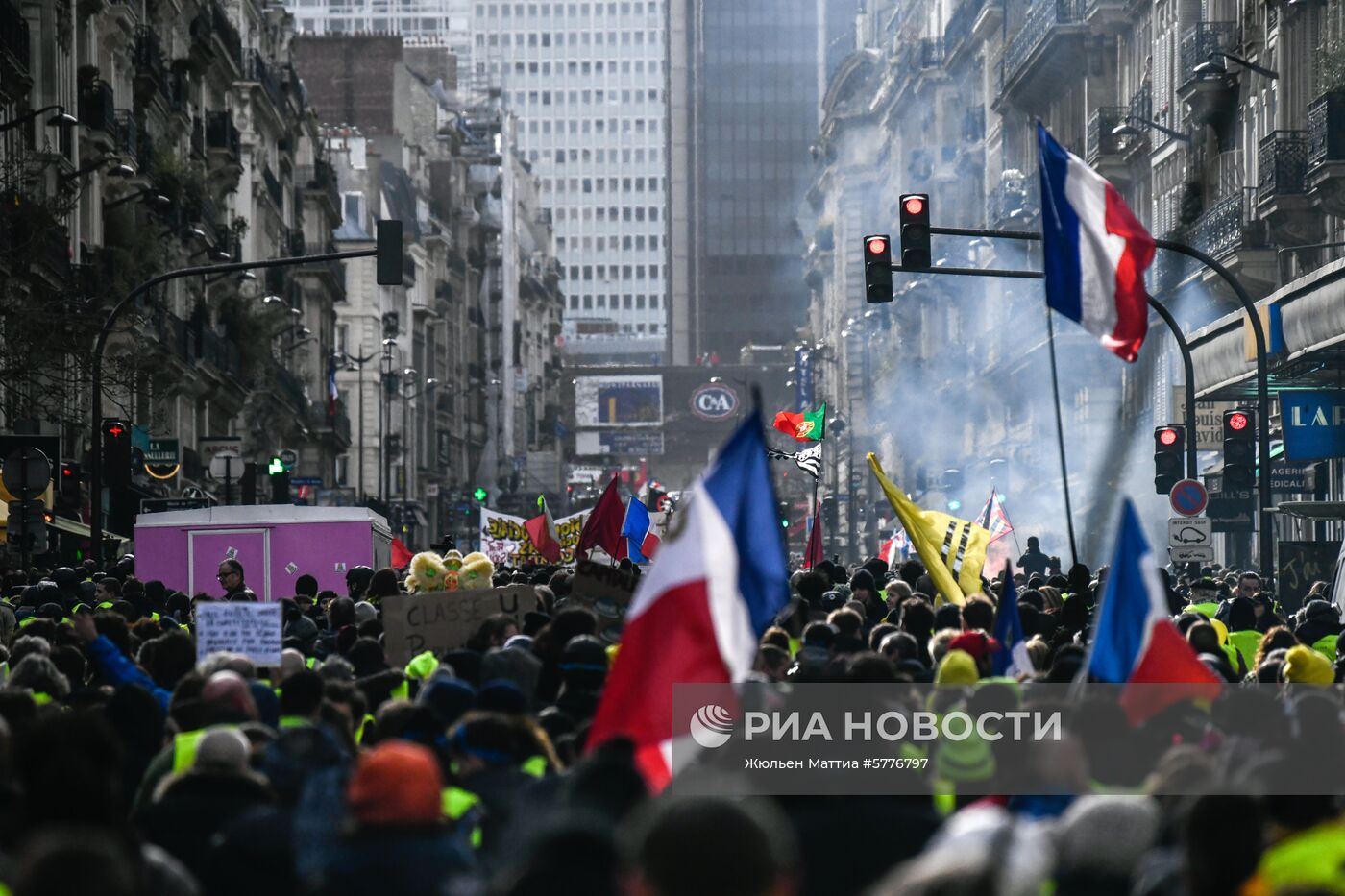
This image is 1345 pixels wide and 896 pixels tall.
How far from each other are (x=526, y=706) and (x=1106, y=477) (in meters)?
47.6

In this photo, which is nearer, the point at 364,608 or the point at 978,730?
the point at 978,730

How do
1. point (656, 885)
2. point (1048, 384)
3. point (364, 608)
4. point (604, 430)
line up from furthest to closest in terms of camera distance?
1. point (604, 430)
2. point (1048, 384)
3. point (364, 608)
4. point (656, 885)

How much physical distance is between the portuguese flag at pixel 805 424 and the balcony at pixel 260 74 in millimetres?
21774

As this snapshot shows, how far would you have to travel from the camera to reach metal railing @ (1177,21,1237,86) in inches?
1736

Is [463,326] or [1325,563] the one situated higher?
[463,326]

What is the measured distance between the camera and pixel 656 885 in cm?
475

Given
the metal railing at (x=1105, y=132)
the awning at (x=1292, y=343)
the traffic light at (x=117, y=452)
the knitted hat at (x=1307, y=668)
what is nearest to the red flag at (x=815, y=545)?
the awning at (x=1292, y=343)

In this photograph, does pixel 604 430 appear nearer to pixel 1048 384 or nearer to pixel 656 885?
pixel 1048 384

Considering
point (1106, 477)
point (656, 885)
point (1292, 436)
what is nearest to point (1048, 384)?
point (1106, 477)

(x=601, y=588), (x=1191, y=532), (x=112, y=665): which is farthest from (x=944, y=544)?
(x=1191, y=532)

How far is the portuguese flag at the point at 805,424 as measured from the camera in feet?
145

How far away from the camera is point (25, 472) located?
25578 millimetres

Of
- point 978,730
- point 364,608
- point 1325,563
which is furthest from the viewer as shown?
point 1325,563

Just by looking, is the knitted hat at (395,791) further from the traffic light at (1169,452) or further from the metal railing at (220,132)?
the metal railing at (220,132)
